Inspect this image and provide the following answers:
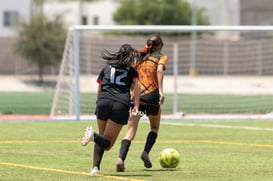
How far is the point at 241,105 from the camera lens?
37719 millimetres

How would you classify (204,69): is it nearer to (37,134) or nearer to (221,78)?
(221,78)

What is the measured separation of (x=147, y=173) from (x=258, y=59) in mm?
29233

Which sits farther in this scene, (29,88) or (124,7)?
(124,7)

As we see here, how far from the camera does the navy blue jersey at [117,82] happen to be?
557 inches

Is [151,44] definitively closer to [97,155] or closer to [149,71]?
[149,71]

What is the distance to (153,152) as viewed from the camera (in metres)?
18.2

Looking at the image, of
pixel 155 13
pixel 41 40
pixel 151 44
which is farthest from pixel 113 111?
pixel 155 13

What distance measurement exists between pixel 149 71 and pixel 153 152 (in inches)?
116

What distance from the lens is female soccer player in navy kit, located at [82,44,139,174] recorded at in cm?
1405

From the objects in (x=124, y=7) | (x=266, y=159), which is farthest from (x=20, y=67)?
(x=266, y=159)

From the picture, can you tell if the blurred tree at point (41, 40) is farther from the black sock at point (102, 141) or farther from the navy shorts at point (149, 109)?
the black sock at point (102, 141)

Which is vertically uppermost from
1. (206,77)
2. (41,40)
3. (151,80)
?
(151,80)

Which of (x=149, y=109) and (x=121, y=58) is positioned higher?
(x=121, y=58)

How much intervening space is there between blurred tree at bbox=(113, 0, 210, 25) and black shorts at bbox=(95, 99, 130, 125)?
2536 inches
